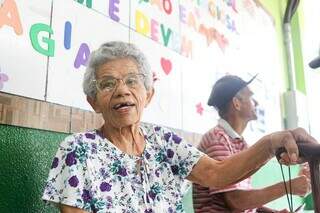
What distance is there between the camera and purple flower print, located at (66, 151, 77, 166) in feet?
3.05

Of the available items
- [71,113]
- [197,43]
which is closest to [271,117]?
[197,43]

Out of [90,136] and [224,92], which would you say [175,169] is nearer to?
[90,136]

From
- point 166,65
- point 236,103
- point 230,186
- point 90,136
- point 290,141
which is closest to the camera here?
point 290,141

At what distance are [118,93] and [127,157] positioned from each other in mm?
174

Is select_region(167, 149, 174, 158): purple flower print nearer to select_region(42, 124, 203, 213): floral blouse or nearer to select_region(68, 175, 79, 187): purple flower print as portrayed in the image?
select_region(42, 124, 203, 213): floral blouse

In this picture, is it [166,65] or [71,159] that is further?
[166,65]

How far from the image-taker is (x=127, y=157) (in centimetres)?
104

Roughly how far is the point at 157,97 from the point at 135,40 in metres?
0.27

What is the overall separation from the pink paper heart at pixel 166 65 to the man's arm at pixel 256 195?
0.67 meters

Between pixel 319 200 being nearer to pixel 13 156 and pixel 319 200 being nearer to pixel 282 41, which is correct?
pixel 13 156

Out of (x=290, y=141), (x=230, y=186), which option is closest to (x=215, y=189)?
(x=230, y=186)

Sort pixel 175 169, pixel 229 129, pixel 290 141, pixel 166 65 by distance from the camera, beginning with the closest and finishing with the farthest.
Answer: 1. pixel 290 141
2. pixel 175 169
3. pixel 229 129
4. pixel 166 65

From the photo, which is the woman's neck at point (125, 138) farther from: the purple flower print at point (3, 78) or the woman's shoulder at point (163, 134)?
the purple flower print at point (3, 78)

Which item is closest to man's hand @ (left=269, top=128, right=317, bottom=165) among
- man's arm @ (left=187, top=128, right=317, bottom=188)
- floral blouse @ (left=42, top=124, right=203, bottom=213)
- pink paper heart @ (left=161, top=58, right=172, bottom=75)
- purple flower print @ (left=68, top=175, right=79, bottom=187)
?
man's arm @ (left=187, top=128, right=317, bottom=188)
